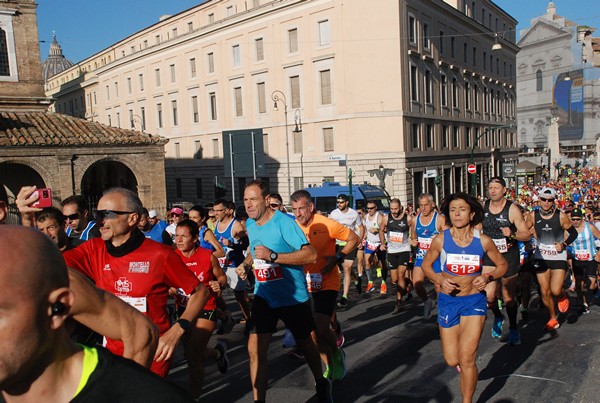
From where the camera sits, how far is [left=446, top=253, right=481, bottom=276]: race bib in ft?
17.1

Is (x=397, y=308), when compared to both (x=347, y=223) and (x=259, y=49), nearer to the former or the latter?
(x=347, y=223)

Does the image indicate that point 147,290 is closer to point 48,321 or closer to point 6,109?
point 48,321

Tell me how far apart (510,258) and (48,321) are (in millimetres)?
7105

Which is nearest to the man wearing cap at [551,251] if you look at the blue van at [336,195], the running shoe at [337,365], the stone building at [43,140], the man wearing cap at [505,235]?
the man wearing cap at [505,235]

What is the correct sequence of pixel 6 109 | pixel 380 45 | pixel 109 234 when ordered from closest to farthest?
pixel 109 234, pixel 6 109, pixel 380 45

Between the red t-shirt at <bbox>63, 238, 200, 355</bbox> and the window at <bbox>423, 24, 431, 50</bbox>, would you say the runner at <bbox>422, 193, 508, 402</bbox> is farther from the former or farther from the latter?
the window at <bbox>423, 24, 431, 50</bbox>

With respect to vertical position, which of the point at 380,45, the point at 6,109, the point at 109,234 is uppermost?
the point at 380,45

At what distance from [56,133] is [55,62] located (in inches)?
3935

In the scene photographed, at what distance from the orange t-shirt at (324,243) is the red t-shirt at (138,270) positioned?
2525 millimetres

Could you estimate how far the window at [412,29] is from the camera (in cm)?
3821

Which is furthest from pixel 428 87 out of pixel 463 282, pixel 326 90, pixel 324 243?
pixel 463 282

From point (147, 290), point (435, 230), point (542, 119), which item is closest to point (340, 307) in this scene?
point (435, 230)

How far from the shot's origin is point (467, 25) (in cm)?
4725

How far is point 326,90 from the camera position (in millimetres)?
38938
